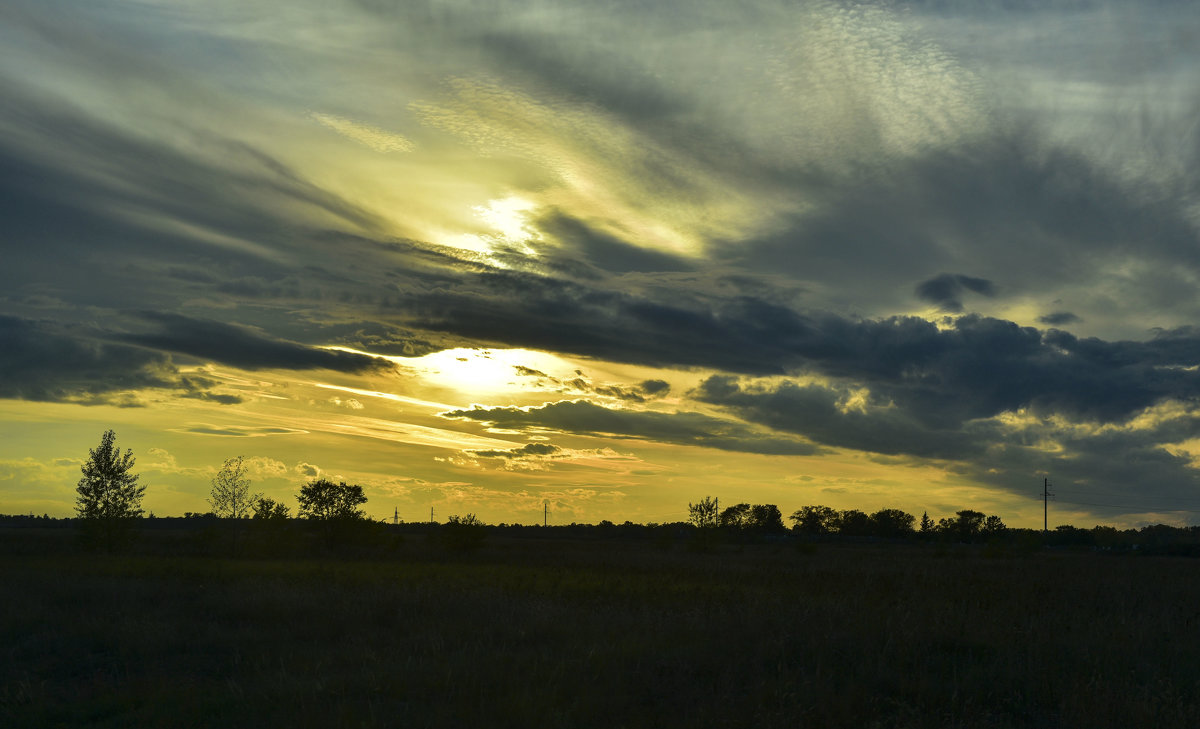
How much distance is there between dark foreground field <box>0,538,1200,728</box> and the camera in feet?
29.6

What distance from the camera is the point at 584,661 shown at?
449 inches

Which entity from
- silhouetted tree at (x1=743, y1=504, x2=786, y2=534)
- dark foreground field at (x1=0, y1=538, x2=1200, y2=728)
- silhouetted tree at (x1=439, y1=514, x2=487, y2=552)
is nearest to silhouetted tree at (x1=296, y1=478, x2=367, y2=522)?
silhouetted tree at (x1=439, y1=514, x2=487, y2=552)

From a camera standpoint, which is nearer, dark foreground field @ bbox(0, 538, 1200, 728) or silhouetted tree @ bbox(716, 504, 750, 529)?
dark foreground field @ bbox(0, 538, 1200, 728)

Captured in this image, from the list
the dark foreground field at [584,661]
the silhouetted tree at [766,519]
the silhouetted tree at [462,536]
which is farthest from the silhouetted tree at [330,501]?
the silhouetted tree at [766,519]

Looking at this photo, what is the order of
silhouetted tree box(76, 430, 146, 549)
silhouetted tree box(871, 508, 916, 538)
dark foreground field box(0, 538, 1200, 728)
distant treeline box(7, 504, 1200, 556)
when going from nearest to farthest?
dark foreground field box(0, 538, 1200, 728)
silhouetted tree box(76, 430, 146, 549)
distant treeline box(7, 504, 1200, 556)
silhouetted tree box(871, 508, 916, 538)

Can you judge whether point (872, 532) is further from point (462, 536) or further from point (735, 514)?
point (462, 536)

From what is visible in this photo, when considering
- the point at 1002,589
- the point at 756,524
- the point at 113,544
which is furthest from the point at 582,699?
the point at 756,524

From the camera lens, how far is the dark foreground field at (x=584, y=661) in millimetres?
9031

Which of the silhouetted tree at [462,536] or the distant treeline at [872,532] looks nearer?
the silhouetted tree at [462,536]

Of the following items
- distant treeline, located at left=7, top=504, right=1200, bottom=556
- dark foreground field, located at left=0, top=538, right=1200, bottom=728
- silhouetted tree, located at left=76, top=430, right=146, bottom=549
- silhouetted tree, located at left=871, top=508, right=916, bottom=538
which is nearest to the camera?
dark foreground field, located at left=0, top=538, right=1200, bottom=728

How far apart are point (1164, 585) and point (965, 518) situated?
136 meters

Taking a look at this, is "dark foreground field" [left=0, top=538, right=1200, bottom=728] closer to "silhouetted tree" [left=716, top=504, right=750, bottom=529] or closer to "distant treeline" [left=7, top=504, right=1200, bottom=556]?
"distant treeline" [left=7, top=504, right=1200, bottom=556]

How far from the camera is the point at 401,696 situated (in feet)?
32.3

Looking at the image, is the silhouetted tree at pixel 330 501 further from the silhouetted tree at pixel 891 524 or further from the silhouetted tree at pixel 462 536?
the silhouetted tree at pixel 891 524
